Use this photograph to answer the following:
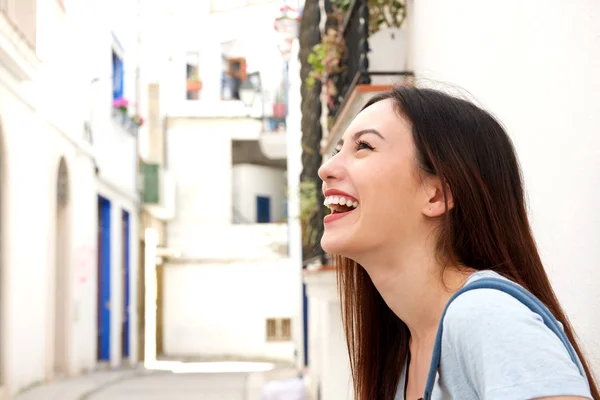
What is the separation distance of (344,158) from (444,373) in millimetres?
293

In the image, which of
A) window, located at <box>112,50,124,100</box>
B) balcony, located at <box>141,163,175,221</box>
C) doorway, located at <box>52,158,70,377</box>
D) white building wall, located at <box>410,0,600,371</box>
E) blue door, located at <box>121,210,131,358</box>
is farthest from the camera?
balcony, located at <box>141,163,175,221</box>

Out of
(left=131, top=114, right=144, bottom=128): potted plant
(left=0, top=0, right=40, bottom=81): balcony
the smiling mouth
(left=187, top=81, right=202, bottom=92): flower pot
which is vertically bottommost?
the smiling mouth

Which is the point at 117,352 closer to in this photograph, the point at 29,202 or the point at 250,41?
the point at 29,202

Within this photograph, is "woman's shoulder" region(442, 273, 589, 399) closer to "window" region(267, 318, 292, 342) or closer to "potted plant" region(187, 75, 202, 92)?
"window" region(267, 318, 292, 342)

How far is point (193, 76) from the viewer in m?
13.7

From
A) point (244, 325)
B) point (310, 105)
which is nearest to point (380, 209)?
point (310, 105)

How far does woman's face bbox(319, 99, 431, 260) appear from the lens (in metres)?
1.01

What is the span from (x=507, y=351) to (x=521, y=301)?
0.25ft

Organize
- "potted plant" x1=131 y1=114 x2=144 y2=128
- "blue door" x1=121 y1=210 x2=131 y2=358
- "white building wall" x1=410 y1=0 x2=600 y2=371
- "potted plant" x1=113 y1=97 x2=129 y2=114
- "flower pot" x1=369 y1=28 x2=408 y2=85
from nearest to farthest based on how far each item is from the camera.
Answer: "white building wall" x1=410 y1=0 x2=600 y2=371
"flower pot" x1=369 y1=28 x2=408 y2=85
"potted plant" x1=113 y1=97 x2=129 y2=114
"potted plant" x1=131 y1=114 x2=144 y2=128
"blue door" x1=121 y1=210 x2=131 y2=358

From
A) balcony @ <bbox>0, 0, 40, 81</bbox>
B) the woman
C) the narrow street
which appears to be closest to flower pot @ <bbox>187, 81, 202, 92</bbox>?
the narrow street

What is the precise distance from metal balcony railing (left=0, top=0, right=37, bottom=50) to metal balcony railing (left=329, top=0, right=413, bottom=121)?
3.42ft

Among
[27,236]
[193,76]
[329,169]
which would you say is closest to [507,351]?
[329,169]

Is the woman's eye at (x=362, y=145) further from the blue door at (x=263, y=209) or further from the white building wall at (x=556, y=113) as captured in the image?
the blue door at (x=263, y=209)

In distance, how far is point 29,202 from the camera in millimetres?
4688
